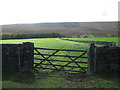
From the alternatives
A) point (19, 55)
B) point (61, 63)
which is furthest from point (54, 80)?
point (61, 63)

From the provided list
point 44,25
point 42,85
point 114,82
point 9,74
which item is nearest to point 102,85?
point 114,82

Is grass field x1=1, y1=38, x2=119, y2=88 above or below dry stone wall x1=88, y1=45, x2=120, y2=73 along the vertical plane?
below

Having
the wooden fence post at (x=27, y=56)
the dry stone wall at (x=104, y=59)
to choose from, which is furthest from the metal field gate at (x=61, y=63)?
the dry stone wall at (x=104, y=59)

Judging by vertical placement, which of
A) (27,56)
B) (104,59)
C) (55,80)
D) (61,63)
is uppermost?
(27,56)

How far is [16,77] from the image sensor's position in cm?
909

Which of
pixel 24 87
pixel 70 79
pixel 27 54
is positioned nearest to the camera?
pixel 24 87

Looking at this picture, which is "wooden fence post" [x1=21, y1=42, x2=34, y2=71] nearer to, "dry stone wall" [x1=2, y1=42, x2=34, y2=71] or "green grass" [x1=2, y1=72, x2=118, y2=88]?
"dry stone wall" [x1=2, y1=42, x2=34, y2=71]

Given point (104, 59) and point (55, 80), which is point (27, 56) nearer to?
point (55, 80)

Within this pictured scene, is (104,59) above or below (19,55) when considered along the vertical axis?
below

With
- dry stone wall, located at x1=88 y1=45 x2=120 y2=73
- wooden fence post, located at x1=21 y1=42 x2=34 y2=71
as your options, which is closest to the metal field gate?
wooden fence post, located at x1=21 y1=42 x2=34 y2=71

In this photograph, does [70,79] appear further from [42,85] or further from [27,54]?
[27,54]

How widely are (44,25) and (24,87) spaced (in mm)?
157848

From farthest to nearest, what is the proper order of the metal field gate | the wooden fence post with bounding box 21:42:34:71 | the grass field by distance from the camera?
the wooden fence post with bounding box 21:42:34:71 < the metal field gate < the grass field

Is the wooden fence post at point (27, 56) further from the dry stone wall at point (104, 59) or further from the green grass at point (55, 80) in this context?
the dry stone wall at point (104, 59)
